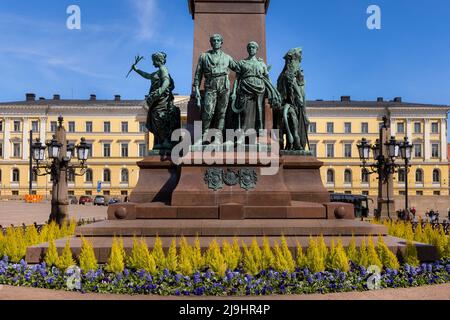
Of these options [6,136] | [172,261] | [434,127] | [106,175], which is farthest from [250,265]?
[6,136]

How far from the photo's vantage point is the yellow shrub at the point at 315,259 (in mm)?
8312

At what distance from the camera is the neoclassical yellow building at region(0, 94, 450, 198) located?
8481 centimetres

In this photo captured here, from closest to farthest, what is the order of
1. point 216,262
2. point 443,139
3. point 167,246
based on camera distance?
point 216,262
point 167,246
point 443,139

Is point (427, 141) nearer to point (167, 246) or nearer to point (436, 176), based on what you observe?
point (436, 176)

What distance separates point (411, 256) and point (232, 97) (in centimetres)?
526

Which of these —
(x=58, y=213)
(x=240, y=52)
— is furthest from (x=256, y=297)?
(x=58, y=213)

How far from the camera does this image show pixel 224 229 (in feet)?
33.0

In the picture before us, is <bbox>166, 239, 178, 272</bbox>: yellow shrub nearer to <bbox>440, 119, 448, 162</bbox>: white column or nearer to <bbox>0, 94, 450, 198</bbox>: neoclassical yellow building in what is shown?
<bbox>0, 94, 450, 198</bbox>: neoclassical yellow building

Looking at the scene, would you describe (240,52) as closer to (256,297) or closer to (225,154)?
(225,154)

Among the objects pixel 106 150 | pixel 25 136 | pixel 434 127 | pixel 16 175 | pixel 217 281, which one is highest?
pixel 434 127

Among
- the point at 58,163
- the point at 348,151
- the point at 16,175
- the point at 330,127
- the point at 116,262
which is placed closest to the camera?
the point at 116,262

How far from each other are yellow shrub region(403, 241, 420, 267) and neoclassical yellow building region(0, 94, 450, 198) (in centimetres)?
7692

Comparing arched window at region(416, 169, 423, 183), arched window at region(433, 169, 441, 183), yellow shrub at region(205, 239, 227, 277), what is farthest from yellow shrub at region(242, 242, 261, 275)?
arched window at region(433, 169, 441, 183)

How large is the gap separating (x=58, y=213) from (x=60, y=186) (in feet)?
4.48
